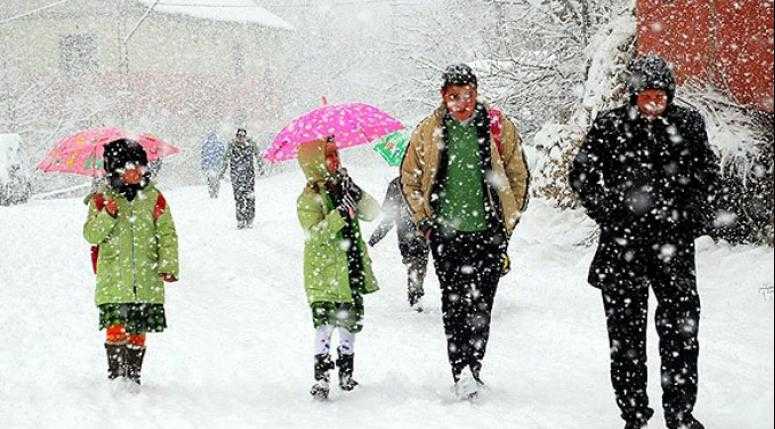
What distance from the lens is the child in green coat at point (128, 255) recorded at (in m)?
5.96

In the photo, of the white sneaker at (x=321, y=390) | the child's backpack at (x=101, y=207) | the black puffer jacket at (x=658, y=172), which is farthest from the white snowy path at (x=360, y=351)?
the child's backpack at (x=101, y=207)

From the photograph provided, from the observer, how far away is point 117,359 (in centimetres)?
605

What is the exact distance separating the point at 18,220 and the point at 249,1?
113ft

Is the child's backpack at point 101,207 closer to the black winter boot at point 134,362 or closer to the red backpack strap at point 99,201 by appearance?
the red backpack strap at point 99,201

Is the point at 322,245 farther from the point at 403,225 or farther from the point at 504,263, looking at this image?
the point at 403,225

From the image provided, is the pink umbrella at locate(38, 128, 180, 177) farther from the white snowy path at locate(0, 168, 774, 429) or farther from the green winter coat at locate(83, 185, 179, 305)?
the white snowy path at locate(0, 168, 774, 429)

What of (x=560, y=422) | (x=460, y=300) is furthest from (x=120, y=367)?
(x=560, y=422)

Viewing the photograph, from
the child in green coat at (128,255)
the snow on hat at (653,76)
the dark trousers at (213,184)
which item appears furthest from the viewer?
the dark trousers at (213,184)

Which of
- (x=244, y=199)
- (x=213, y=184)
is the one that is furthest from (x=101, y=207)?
(x=213, y=184)

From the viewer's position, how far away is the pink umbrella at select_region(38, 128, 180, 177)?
20.8 feet

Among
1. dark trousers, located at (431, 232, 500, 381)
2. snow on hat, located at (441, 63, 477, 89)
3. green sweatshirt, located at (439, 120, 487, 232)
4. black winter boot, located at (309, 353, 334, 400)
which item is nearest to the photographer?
snow on hat, located at (441, 63, 477, 89)

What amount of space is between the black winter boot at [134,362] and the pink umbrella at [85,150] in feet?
4.13

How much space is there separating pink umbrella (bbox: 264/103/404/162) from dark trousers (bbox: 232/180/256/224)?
32.0ft

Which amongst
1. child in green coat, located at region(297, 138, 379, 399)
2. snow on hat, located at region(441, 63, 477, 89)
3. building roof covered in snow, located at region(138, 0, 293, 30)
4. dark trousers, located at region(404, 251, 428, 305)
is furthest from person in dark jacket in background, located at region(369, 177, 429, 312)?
building roof covered in snow, located at region(138, 0, 293, 30)
